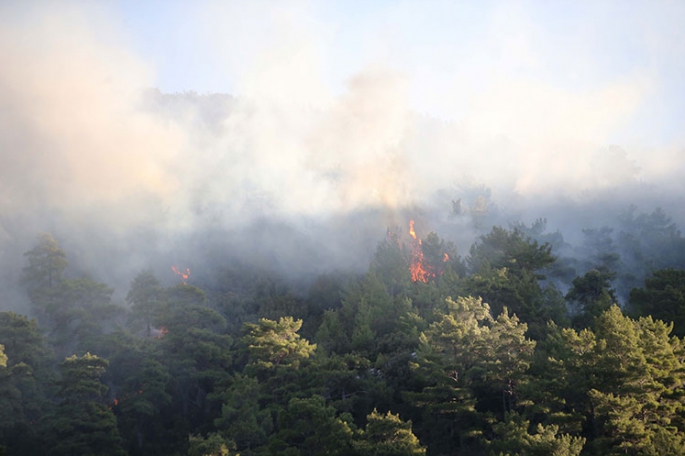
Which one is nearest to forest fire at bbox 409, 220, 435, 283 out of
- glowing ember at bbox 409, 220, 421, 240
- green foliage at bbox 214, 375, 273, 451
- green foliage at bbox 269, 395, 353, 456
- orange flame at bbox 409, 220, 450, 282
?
orange flame at bbox 409, 220, 450, 282

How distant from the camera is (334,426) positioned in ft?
96.3

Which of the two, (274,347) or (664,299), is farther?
(664,299)

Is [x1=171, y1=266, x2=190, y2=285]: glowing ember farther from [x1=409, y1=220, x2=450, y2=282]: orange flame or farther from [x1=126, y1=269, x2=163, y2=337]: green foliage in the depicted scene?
[x1=409, y1=220, x2=450, y2=282]: orange flame

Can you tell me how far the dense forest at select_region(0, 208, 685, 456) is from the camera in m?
28.5

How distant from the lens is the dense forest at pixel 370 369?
28.5 metres

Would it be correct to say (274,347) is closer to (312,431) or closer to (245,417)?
(245,417)

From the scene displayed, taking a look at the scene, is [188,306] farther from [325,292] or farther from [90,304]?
[325,292]

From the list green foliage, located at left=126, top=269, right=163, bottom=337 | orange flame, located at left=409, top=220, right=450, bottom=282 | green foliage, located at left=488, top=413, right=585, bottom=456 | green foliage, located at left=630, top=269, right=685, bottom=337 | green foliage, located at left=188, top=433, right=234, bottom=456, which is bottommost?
green foliage, located at left=488, top=413, right=585, bottom=456

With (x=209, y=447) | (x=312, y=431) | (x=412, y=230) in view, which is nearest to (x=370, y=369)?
(x=312, y=431)

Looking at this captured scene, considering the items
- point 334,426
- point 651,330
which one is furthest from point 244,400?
point 651,330

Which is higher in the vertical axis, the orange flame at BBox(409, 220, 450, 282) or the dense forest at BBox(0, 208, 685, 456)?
the orange flame at BBox(409, 220, 450, 282)

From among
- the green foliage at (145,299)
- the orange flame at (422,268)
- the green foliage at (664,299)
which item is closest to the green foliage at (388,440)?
the green foliage at (664,299)

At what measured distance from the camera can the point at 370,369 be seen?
40.2 meters

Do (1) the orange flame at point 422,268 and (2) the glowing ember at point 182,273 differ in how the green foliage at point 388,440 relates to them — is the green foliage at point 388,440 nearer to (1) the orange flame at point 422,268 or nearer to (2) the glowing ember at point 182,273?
(1) the orange flame at point 422,268
